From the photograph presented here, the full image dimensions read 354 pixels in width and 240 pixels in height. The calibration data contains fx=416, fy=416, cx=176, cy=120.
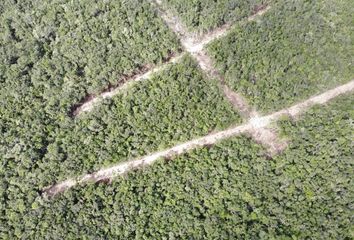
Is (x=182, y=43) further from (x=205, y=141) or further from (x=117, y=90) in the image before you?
(x=205, y=141)

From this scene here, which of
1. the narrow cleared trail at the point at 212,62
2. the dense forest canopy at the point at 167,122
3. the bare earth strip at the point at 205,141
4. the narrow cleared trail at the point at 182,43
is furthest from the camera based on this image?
the narrow cleared trail at the point at 182,43

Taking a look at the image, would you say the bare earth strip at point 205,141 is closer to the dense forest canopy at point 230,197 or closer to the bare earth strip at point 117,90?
the dense forest canopy at point 230,197

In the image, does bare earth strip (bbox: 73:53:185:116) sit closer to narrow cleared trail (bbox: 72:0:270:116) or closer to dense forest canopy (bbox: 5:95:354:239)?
narrow cleared trail (bbox: 72:0:270:116)

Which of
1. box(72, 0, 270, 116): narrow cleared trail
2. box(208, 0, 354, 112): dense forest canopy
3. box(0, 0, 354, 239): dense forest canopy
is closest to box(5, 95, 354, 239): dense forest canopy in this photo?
box(0, 0, 354, 239): dense forest canopy

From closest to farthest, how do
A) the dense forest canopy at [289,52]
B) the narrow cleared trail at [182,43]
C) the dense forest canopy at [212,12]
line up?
the dense forest canopy at [289,52] → the narrow cleared trail at [182,43] → the dense forest canopy at [212,12]

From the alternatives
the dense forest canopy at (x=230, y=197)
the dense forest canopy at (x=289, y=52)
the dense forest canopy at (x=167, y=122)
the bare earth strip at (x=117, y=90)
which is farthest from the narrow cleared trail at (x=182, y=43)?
the dense forest canopy at (x=230, y=197)

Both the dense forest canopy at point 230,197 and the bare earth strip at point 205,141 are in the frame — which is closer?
the dense forest canopy at point 230,197

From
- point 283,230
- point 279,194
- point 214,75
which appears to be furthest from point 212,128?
point 283,230

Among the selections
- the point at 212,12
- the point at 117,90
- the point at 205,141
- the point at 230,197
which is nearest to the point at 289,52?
the point at 212,12

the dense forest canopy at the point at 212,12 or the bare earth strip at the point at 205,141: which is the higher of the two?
the dense forest canopy at the point at 212,12
